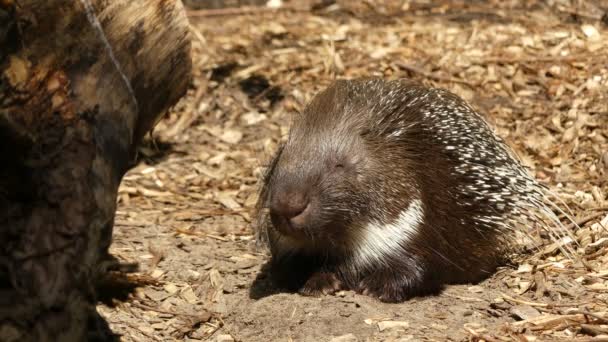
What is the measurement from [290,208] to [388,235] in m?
0.49

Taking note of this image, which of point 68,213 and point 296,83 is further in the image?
point 296,83

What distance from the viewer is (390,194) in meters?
3.28

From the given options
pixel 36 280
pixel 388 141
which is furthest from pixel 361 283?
pixel 36 280

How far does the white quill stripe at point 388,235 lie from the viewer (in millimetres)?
3270

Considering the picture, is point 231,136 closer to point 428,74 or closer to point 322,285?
point 428,74

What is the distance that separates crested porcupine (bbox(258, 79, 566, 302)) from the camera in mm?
3213

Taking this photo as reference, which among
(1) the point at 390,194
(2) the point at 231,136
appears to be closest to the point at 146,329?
(1) the point at 390,194

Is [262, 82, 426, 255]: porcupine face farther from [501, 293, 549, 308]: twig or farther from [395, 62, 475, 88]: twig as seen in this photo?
[395, 62, 475, 88]: twig

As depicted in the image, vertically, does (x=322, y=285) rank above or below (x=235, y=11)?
below

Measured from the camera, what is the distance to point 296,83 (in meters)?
5.44

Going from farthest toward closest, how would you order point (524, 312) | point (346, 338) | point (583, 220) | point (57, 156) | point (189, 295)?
point (583, 220)
point (189, 295)
point (524, 312)
point (346, 338)
point (57, 156)

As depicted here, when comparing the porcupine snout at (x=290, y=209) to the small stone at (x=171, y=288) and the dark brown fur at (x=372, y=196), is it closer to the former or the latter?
the dark brown fur at (x=372, y=196)

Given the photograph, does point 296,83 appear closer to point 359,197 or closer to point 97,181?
point 359,197

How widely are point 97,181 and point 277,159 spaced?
1.01 m
